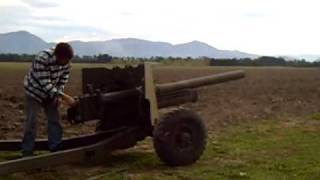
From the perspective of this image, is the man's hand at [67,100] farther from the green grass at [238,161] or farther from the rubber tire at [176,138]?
the rubber tire at [176,138]

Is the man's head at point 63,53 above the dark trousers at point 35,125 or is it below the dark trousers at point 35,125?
above

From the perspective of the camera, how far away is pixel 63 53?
8430mm

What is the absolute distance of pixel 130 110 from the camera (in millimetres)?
9594

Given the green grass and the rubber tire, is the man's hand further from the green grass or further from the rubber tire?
the rubber tire

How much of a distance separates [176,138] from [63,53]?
204cm

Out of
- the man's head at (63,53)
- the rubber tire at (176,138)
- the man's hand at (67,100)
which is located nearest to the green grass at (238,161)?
the rubber tire at (176,138)

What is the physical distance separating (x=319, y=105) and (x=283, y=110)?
221 centimetres

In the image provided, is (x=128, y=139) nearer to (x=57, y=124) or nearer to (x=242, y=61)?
(x=57, y=124)

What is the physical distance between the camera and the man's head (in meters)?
8.42

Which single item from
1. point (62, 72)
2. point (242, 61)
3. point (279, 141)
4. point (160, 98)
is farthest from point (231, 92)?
point (242, 61)

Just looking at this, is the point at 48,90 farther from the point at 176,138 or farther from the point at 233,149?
the point at 233,149

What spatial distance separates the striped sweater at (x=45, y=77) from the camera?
8445 mm

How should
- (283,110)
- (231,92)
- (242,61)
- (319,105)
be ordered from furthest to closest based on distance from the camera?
(242,61)
(231,92)
(319,105)
(283,110)

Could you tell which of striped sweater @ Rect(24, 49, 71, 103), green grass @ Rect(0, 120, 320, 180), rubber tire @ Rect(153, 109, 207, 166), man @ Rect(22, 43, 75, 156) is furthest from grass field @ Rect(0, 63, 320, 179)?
striped sweater @ Rect(24, 49, 71, 103)
